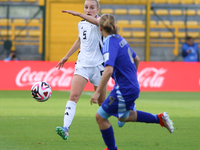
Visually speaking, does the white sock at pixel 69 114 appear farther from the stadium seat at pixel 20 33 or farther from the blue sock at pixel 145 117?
the stadium seat at pixel 20 33

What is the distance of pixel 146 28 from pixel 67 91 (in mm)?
6029

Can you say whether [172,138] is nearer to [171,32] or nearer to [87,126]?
[87,126]

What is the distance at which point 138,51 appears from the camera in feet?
62.4

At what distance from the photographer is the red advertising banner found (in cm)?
1494

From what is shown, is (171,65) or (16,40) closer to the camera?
(171,65)

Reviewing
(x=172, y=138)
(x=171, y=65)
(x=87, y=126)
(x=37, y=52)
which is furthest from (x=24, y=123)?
(x=37, y=52)

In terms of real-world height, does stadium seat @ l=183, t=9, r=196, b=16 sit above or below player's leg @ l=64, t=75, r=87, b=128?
above

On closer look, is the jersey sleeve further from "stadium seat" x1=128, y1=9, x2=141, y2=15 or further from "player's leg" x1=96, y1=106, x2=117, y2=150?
"stadium seat" x1=128, y1=9, x2=141, y2=15

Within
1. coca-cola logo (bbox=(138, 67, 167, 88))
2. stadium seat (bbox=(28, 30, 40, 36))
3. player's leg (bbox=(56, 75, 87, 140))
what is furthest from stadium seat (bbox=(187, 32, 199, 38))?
player's leg (bbox=(56, 75, 87, 140))

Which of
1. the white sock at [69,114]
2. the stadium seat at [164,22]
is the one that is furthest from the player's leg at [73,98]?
the stadium seat at [164,22]

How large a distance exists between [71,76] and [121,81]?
422 inches

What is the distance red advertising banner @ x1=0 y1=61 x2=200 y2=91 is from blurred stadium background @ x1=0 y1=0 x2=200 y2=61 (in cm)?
318

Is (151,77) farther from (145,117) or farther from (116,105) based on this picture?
(116,105)

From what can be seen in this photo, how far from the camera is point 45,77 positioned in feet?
49.0
